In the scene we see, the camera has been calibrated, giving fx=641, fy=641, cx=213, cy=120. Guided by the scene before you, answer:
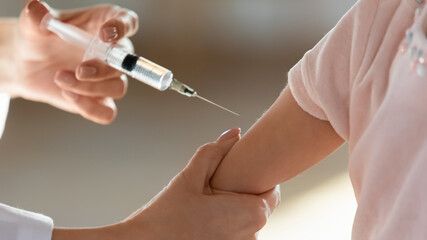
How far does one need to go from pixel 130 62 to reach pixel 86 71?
14 centimetres

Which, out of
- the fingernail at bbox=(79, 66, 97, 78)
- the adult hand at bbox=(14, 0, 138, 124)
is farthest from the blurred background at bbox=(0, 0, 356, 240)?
the fingernail at bbox=(79, 66, 97, 78)

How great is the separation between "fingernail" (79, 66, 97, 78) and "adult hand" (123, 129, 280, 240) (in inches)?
18.3

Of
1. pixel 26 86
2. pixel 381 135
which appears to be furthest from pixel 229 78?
pixel 381 135

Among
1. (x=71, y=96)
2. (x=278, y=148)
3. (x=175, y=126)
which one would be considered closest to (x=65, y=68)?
(x=71, y=96)

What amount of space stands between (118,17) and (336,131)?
2.22ft

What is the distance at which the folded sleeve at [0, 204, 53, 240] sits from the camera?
828 millimetres

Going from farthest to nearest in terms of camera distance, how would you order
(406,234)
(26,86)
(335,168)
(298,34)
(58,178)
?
(298,34) → (58,178) → (335,168) → (26,86) → (406,234)

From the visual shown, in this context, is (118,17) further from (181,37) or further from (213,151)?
(181,37)

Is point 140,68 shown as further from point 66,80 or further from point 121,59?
point 66,80

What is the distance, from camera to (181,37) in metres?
3.34

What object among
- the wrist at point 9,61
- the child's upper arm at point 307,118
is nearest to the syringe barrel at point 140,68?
the child's upper arm at point 307,118

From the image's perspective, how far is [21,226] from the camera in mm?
837

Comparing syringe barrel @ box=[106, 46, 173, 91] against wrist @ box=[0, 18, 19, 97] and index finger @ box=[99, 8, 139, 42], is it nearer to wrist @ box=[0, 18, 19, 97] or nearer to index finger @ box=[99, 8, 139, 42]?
index finger @ box=[99, 8, 139, 42]

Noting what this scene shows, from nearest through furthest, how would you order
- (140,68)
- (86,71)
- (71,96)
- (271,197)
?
(271,197)
(140,68)
(86,71)
(71,96)
